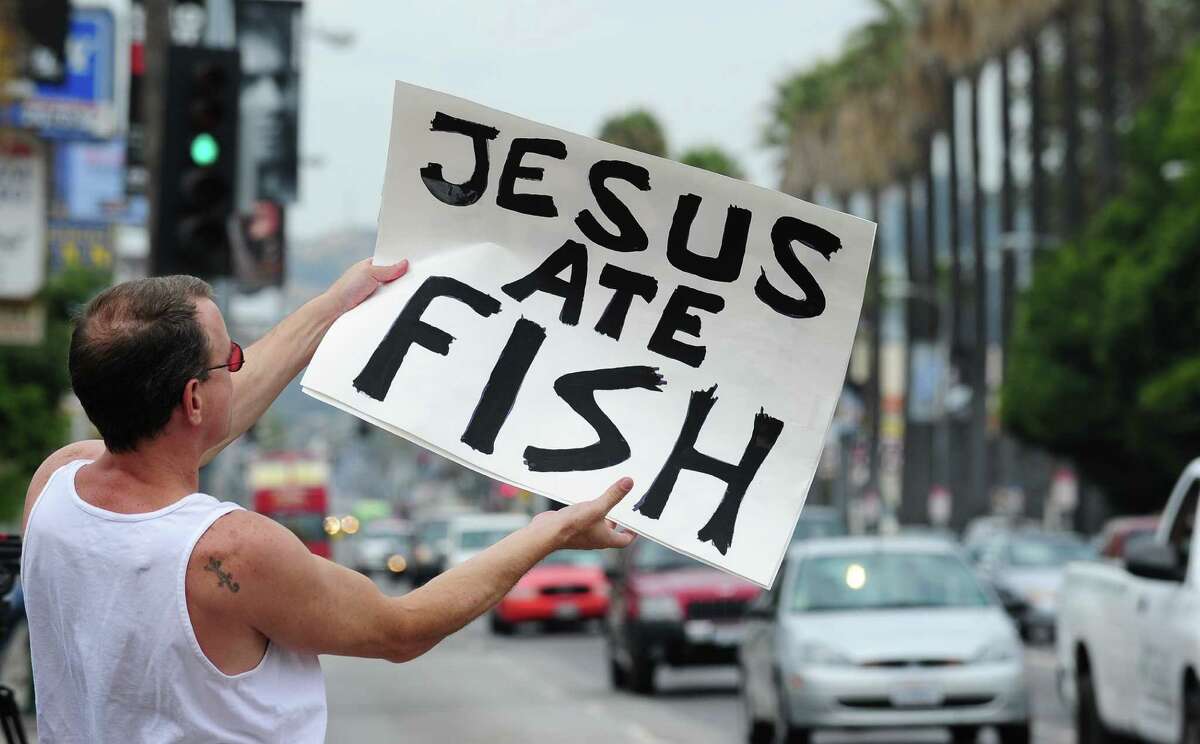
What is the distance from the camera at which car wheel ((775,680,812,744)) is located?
1583cm

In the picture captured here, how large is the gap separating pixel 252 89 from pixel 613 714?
658cm

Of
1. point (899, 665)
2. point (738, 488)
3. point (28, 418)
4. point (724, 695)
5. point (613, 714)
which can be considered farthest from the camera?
point (28, 418)

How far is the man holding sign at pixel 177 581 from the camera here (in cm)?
354

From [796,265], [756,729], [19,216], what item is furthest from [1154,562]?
[19,216]

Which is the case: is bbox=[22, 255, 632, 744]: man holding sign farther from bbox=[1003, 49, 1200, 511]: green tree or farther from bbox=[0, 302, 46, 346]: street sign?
bbox=[1003, 49, 1200, 511]: green tree

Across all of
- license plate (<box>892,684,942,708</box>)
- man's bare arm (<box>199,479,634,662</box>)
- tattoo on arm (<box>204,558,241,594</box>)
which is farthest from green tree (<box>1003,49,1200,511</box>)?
tattoo on arm (<box>204,558,241,594</box>)

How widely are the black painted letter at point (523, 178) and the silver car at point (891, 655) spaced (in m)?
11.5

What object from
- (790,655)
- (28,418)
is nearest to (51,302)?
(28,418)

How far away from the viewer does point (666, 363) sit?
4293 millimetres

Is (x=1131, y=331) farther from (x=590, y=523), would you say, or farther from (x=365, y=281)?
(x=590, y=523)

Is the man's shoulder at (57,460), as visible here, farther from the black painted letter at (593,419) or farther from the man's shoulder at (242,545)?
the black painted letter at (593,419)

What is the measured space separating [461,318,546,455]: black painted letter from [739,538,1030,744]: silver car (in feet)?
38.0

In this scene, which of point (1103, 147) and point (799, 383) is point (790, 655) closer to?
point (799, 383)

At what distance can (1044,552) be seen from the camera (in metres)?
37.8
